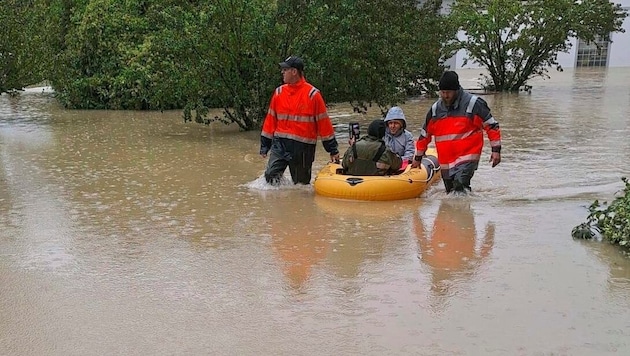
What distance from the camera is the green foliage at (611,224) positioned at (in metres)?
5.14

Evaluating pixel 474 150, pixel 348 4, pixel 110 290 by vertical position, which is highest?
pixel 348 4

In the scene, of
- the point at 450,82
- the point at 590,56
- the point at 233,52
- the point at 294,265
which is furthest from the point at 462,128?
the point at 590,56

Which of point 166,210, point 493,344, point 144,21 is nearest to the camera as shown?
point 493,344

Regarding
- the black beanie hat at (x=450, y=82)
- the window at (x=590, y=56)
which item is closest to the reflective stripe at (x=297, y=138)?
the black beanie hat at (x=450, y=82)

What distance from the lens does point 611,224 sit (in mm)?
5348

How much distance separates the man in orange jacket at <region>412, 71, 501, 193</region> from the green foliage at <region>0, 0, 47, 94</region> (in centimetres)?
1064

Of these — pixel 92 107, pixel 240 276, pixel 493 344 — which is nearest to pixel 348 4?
pixel 240 276

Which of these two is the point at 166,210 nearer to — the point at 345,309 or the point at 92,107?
the point at 345,309

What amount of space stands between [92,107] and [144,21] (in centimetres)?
296

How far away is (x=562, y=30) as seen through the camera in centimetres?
2123

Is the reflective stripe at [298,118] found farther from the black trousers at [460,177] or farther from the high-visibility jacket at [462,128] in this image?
the black trousers at [460,177]

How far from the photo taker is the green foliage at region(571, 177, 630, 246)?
203 inches

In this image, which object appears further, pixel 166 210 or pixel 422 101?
pixel 422 101

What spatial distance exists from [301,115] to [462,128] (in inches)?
72.5
